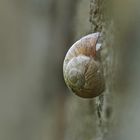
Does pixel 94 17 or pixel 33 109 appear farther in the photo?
pixel 33 109

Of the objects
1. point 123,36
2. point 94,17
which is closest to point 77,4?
point 94,17

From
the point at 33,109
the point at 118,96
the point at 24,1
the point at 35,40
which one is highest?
the point at 24,1

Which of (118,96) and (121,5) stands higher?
(121,5)

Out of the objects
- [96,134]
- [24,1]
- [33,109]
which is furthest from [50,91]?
[96,134]

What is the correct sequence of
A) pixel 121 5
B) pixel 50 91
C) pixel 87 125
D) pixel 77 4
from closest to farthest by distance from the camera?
1. pixel 121 5
2. pixel 87 125
3. pixel 77 4
4. pixel 50 91

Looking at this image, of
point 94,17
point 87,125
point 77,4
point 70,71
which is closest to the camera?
point 70,71

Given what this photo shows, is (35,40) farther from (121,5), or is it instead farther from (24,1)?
(121,5)
